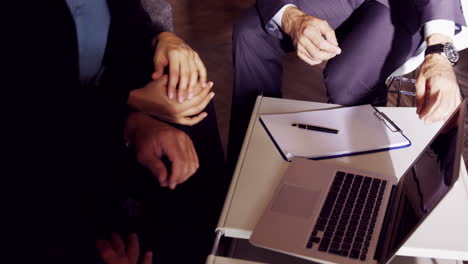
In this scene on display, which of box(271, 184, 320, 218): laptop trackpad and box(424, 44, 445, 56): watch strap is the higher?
box(424, 44, 445, 56): watch strap

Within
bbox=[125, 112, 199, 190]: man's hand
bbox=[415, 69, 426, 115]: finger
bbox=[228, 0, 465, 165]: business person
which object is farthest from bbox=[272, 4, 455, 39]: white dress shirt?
bbox=[125, 112, 199, 190]: man's hand

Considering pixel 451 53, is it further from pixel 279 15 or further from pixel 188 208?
pixel 188 208

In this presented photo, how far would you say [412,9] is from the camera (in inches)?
56.7

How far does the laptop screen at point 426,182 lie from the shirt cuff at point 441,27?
0.69 meters

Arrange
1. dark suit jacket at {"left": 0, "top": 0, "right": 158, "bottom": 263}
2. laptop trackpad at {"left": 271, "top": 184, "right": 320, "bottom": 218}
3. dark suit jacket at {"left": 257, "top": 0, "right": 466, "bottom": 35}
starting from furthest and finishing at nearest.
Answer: dark suit jacket at {"left": 257, "top": 0, "right": 466, "bottom": 35}
laptop trackpad at {"left": 271, "top": 184, "right": 320, "bottom": 218}
dark suit jacket at {"left": 0, "top": 0, "right": 158, "bottom": 263}

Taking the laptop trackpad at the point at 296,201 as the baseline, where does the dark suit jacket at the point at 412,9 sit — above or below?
above

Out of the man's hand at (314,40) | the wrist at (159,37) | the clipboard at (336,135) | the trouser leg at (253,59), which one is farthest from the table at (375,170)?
the trouser leg at (253,59)

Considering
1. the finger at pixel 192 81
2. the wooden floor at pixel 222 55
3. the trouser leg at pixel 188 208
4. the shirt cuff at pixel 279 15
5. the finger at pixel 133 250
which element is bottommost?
the wooden floor at pixel 222 55

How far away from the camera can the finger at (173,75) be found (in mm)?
987

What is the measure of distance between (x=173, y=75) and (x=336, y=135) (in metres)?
0.44

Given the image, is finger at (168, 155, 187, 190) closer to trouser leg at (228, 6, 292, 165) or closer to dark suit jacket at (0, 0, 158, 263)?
dark suit jacket at (0, 0, 158, 263)

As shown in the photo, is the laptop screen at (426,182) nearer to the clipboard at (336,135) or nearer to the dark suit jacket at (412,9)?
the clipboard at (336,135)

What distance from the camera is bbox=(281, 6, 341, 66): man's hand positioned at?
1261 mm

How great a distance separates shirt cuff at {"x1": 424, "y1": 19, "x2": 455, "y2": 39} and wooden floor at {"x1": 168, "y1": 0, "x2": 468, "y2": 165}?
810mm
